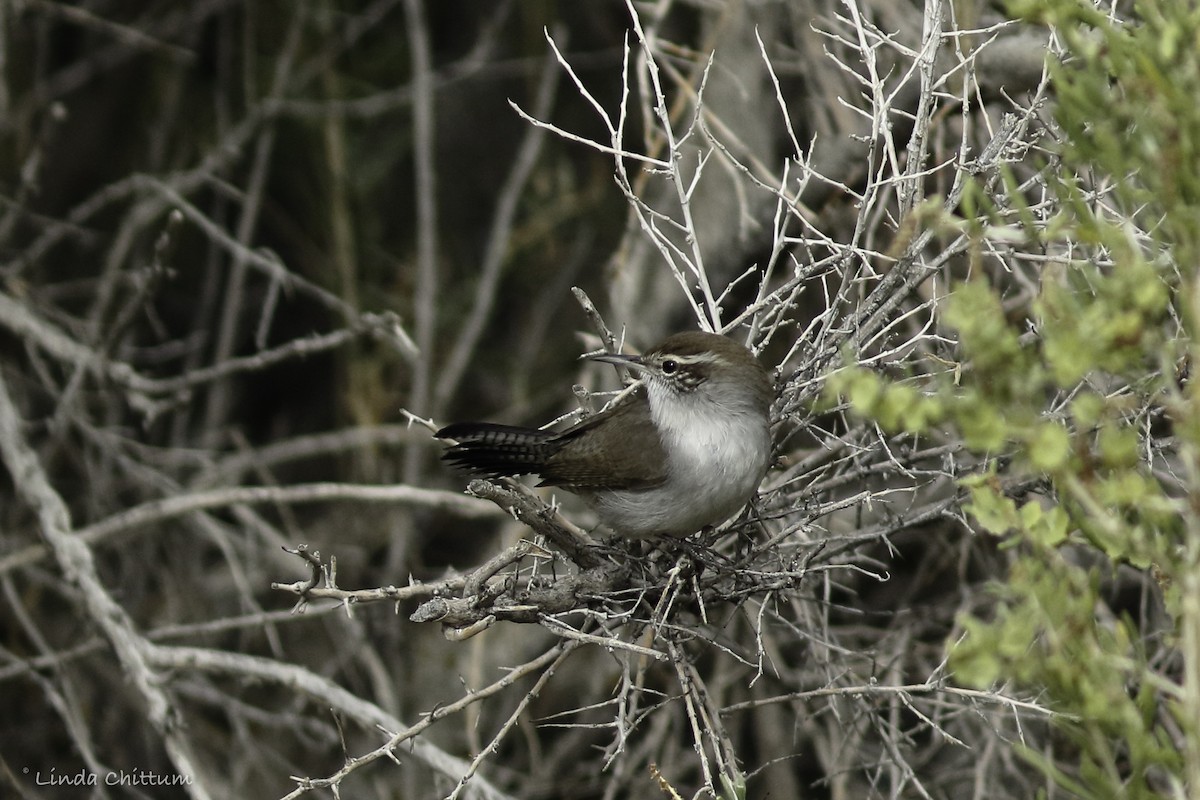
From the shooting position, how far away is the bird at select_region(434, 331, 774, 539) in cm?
386

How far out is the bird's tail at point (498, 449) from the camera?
160 inches

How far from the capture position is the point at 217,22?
8.27 meters

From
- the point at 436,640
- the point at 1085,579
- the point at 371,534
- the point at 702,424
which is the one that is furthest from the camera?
the point at 371,534

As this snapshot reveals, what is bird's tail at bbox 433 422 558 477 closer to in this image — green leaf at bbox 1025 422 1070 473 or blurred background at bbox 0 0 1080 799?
blurred background at bbox 0 0 1080 799

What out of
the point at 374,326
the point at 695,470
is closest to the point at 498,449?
the point at 695,470

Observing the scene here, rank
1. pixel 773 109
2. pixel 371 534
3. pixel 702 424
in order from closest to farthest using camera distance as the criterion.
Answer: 1. pixel 702 424
2. pixel 773 109
3. pixel 371 534

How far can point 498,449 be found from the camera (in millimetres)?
4172

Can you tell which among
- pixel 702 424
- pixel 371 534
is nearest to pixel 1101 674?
pixel 702 424

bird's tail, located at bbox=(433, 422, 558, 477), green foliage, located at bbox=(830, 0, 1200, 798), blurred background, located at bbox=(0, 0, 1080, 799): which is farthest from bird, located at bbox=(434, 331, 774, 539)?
green foliage, located at bbox=(830, 0, 1200, 798)

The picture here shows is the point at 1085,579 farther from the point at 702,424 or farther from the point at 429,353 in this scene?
the point at 429,353

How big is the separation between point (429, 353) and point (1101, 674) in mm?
5354

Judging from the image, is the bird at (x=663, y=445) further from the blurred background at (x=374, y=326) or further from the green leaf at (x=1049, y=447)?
the green leaf at (x=1049, y=447)

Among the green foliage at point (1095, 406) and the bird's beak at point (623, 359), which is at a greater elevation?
the green foliage at point (1095, 406)

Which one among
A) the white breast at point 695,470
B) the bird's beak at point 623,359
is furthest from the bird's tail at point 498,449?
the bird's beak at point 623,359
